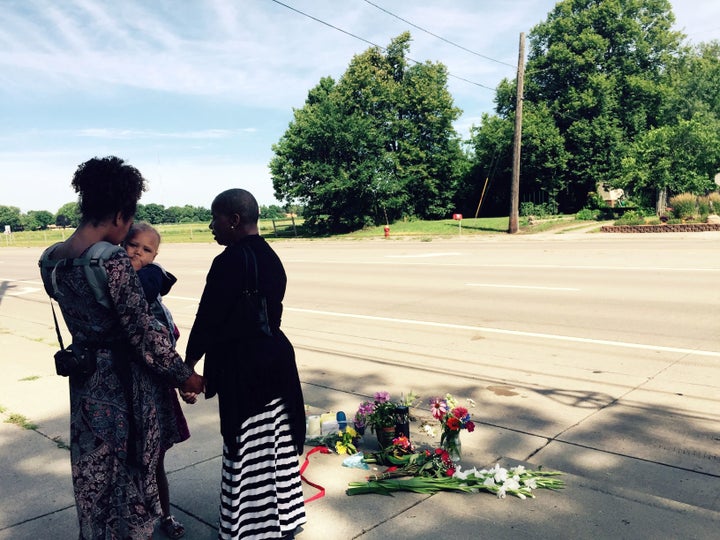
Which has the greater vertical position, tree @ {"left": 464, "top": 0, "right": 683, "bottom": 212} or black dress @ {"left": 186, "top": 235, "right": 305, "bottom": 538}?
tree @ {"left": 464, "top": 0, "right": 683, "bottom": 212}

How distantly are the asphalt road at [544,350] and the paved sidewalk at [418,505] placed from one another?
0.06 m

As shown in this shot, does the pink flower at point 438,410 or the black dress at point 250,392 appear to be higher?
the black dress at point 250,392

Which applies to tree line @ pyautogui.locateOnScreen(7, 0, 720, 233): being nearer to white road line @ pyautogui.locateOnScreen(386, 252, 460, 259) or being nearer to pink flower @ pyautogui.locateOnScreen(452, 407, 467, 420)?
white road line @ pyautogui.locateOnScreen(386, 252, 460, 259)

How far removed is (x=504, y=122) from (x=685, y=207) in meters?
20.6

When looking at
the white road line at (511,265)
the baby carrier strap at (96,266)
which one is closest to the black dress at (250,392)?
the baby carrier strap at (96,266)

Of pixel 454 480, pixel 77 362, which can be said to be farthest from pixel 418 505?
pixel 77 362

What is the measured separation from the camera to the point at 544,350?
6.80 m

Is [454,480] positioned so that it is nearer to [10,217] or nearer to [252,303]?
[252,303]

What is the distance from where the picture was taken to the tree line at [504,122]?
129 ft

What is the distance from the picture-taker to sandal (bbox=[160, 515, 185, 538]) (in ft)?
10.3

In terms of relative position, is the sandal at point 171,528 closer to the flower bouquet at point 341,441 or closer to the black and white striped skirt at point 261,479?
the black and white striped skirt at point 261,479

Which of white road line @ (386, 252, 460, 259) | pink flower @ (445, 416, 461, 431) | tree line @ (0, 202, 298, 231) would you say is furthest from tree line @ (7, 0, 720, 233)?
tree line @ (0, 202, 298, 231)

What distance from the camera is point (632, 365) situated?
238 inches

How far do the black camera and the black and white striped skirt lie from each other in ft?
2.39
